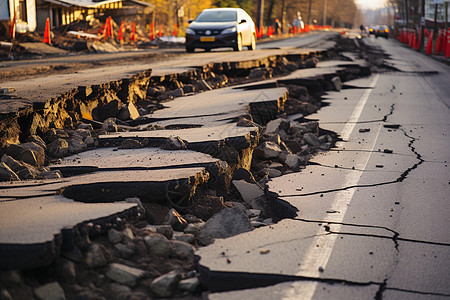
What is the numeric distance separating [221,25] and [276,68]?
16.0ft

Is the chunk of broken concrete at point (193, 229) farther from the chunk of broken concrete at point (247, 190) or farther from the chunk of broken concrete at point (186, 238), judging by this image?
the chunk of broken concrete at point (247, 190)

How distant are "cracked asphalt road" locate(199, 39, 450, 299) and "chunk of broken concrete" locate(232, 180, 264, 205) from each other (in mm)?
139

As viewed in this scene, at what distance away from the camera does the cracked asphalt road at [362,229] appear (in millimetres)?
3121

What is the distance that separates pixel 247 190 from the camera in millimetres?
5012

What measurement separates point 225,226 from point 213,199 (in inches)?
25.6

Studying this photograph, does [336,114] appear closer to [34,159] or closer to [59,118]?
[59,118]

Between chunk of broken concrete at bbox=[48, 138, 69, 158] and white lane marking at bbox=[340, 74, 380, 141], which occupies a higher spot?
chunk of broken concrete at bbox=[48, 138, 69, 158]

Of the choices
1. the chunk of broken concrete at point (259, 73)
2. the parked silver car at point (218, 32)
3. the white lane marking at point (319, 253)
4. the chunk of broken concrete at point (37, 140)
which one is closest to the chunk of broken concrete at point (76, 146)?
the chunk of broken concrete at point (37, 140)

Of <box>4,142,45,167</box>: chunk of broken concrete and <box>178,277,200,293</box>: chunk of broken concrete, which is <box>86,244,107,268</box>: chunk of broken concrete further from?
<box>4,142,45,167</box>: chunk of broken concrete

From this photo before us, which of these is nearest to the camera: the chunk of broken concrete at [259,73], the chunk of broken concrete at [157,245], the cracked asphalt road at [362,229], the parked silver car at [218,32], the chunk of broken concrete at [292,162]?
the cracked asphalt road at [362,229]

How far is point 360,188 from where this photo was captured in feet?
16.5

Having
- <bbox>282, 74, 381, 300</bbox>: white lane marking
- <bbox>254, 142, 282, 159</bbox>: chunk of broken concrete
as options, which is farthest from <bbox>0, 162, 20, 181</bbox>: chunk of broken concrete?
<bbox>254, 142, 282, 159</bbox>: chunk of broken concrete

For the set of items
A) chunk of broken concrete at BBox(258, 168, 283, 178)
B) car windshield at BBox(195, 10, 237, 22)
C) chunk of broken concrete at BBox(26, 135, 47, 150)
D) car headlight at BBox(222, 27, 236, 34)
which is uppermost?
car windshield at BBox(195, 10, 237, 22)

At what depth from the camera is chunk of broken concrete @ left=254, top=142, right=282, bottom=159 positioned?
243 inches
